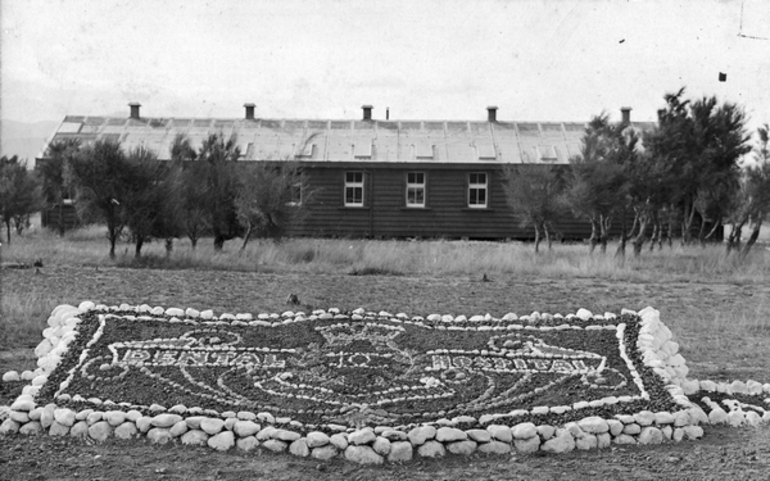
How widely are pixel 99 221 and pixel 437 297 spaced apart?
30.6 ft

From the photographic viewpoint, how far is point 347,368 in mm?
8656

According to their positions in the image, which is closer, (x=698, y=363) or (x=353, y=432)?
(x=353, y=432)

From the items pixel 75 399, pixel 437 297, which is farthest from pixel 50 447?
pixel 437 297

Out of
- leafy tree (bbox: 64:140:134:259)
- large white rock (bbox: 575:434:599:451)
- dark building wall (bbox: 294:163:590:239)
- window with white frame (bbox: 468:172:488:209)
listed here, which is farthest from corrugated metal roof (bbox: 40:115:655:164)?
large white rock (bbox: 575:434:599:451)

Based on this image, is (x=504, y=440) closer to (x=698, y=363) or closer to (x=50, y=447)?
(x=50, y=447)

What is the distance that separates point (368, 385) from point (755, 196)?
1908cm

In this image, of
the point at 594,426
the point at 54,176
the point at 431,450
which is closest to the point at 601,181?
the point at 594,426

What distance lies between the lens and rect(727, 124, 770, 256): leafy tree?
79.0 feet

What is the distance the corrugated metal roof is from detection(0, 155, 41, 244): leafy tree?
200 inches

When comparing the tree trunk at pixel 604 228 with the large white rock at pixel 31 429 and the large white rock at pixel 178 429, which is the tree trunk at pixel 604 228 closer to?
the large white rock at pixel 178 429

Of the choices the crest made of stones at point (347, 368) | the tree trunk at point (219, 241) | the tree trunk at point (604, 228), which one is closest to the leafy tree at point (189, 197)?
the tree trunk at point (219, 241)

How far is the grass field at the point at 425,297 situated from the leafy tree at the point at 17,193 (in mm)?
4150

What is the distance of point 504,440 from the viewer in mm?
6793

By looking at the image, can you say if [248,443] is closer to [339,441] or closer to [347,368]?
[339,441]
